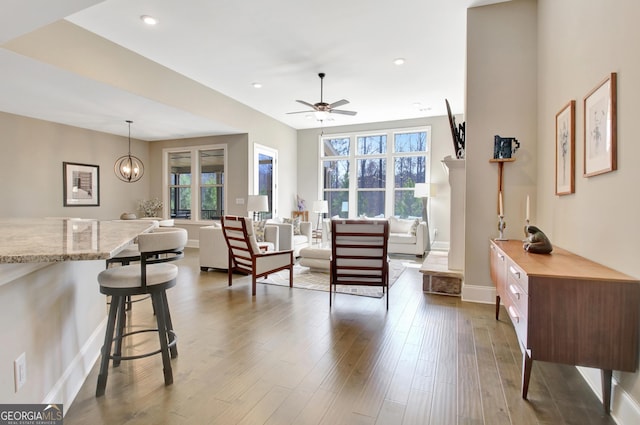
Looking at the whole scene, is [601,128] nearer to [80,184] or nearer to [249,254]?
[249,254]

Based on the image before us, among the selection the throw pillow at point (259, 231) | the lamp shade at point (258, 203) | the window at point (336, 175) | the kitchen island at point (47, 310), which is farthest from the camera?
the window at point (336, 175)

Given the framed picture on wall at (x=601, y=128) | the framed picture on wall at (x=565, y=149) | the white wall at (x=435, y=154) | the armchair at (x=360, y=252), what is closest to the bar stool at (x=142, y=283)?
the armchair at (x=360, y=252)

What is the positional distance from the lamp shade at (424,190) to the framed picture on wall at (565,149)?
4581 millimetres

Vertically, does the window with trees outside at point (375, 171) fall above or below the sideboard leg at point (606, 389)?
above

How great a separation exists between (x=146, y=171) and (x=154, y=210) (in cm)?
107

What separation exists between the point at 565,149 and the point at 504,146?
81 cm

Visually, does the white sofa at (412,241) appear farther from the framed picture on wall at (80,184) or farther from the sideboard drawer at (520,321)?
the framed picture on wall at (80,184)

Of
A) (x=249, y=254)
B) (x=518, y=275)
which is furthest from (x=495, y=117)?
(x=249, y=254)

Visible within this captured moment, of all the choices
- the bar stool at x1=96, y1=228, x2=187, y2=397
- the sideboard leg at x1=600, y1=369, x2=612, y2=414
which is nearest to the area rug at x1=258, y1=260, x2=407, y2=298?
the sideboard leg at x1=600, y1=369, x2=612, y2=414

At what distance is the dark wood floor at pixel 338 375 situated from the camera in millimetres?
1734

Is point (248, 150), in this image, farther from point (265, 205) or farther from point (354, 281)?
point (354, 281)

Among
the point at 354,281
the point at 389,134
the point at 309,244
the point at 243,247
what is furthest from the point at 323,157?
the point at 354,281

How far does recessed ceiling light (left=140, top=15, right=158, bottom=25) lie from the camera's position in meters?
3.65

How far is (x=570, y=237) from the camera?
2514 millimetres
